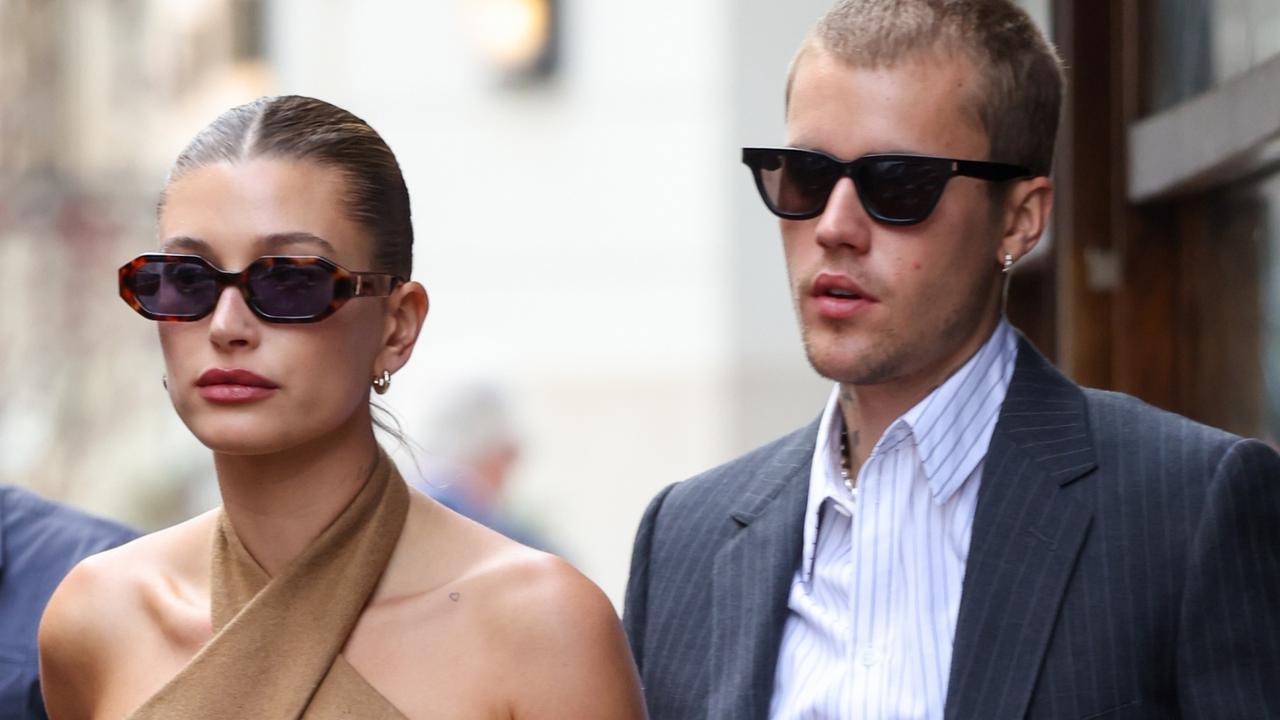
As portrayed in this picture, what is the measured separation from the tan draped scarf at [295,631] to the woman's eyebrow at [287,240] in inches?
11.9

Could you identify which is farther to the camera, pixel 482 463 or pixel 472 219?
pixel 472 219

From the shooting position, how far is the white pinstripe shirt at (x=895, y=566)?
246cm

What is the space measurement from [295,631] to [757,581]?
666 millimetres

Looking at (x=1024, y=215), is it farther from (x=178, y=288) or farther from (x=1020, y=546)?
(x=178, y=288)

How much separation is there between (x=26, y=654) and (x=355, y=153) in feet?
3.83

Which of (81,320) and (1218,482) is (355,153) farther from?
(81,320)

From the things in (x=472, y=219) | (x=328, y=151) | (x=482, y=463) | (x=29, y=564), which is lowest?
(x=482, y=463)

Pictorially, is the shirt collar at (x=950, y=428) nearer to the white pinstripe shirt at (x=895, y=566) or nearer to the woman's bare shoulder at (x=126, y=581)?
the white pinstripe shirt at (x=895, y=566)

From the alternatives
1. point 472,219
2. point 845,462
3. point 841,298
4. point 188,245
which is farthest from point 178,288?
point 472,219

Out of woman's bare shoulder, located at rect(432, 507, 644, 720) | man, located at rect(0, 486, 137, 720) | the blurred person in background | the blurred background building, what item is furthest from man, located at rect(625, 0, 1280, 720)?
the blurred background building

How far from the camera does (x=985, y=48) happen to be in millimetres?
2596

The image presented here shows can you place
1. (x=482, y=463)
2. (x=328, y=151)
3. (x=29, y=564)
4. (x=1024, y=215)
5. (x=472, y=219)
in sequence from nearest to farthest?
1. (x=328, y=151)
2. (x=1024, y=215)
3. (x=29, y=564)
4. (x=482, y=463)
5. (x=472, y=219)

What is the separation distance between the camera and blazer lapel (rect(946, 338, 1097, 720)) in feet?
7.81

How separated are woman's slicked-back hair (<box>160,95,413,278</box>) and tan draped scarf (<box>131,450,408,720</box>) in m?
0.30
